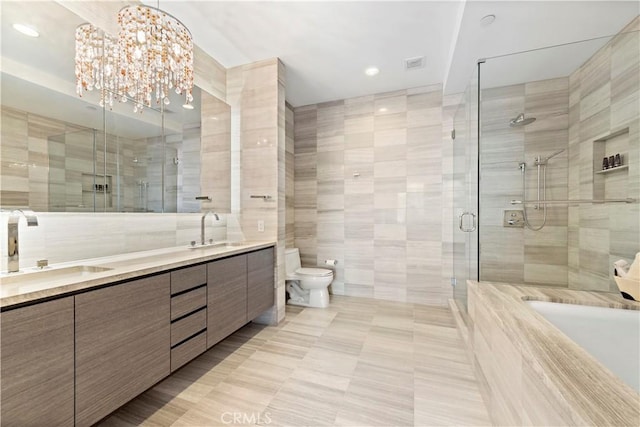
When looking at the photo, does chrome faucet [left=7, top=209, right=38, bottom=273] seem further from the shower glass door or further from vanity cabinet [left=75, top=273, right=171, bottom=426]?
the shower glass door

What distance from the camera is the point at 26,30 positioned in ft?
4.40

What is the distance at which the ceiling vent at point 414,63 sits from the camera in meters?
2.54

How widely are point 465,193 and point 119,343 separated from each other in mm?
2871

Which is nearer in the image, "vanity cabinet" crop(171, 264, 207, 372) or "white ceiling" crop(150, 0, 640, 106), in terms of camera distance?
"vanity cabinet" crop(171, 264, 207, 372)

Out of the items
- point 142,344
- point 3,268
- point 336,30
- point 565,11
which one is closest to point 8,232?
point 3,268

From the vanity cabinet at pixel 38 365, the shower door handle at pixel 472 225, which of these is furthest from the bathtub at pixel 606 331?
the vanity cabinet at pixel 38 365

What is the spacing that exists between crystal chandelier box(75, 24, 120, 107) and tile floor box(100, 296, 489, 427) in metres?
1.88

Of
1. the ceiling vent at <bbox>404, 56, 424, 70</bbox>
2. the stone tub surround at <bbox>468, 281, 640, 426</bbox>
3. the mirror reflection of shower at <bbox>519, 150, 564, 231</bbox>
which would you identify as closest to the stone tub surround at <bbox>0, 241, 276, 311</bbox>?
the stone tub surround at <bbox>468, 281, 640, 426</bbox>

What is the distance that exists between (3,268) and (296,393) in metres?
1.67

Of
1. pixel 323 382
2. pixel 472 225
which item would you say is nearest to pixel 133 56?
pixel 323 382

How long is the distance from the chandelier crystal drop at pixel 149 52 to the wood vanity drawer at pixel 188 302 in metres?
1.22

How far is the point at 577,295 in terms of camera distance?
1.49 metres

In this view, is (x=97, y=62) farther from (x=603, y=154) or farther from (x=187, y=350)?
(x=603, y=154)

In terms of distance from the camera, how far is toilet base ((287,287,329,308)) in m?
3.00
